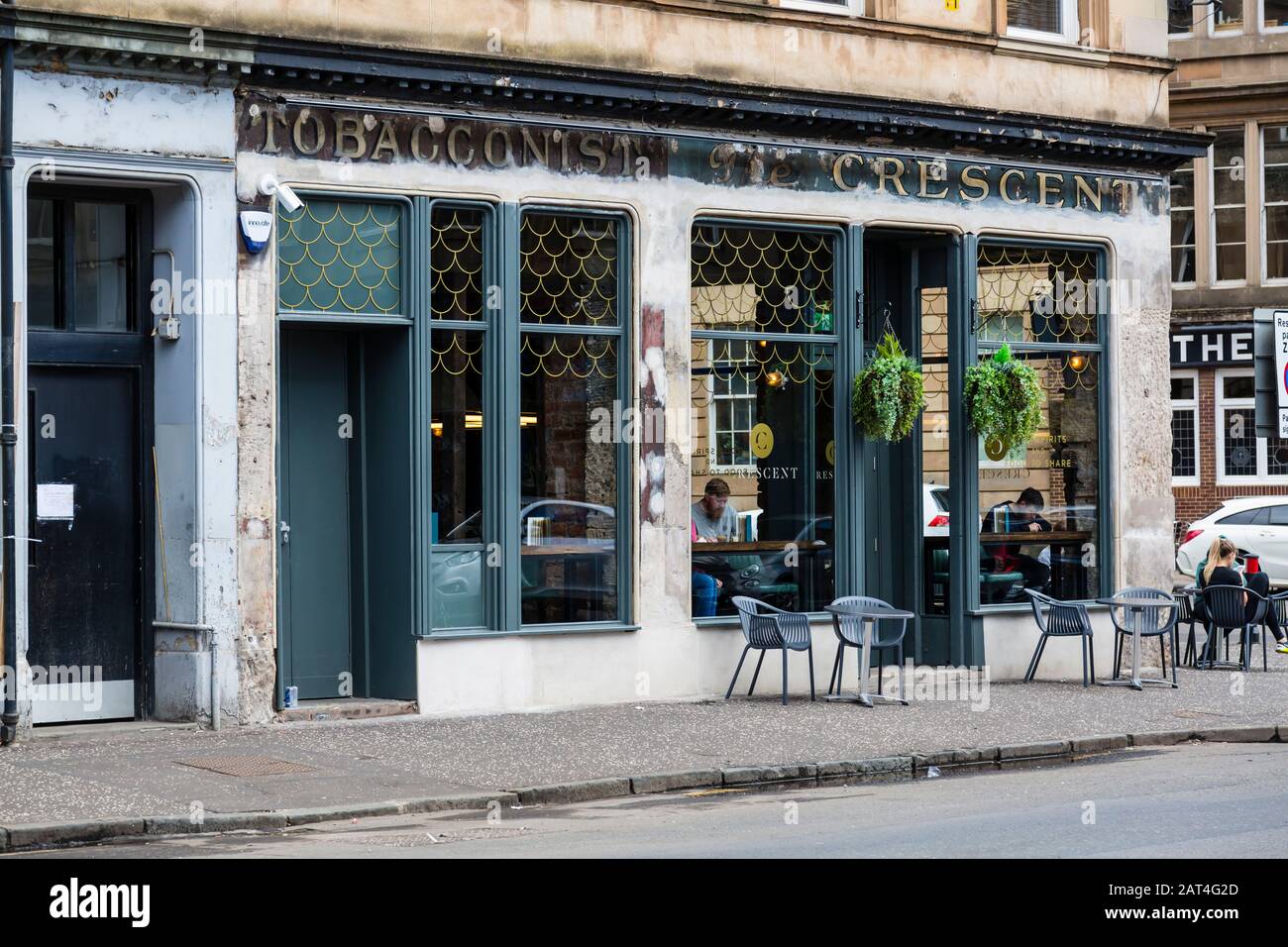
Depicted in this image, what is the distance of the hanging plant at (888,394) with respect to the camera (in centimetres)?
1689

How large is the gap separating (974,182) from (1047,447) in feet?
8.83

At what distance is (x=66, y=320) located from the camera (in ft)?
46.1

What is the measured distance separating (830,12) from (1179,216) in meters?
20.7

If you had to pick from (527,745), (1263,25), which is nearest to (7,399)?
(527,745)

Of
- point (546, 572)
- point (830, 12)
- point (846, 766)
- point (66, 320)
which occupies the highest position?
point (830, 12)

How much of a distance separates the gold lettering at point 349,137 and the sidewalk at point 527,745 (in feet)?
14.5

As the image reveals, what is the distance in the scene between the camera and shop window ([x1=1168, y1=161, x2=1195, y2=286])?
3569 cm

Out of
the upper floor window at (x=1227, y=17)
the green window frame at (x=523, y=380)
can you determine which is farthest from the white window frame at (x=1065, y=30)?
the upper floor window at (x=1227, y=17)

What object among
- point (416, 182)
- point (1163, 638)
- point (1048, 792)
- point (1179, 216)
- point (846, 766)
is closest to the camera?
point (1048, 792)

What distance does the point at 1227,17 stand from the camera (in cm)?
3538

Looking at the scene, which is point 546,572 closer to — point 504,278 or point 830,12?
point 504,278

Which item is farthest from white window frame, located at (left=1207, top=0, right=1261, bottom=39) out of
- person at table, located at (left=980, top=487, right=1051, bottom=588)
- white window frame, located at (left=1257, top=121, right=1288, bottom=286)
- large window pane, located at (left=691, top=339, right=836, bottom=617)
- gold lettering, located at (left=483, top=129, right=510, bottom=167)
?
gold lettering, located at (left=483, top=129, right=510, bottom=167)

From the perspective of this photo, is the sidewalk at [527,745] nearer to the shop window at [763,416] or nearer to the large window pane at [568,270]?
the shop window at [763,416]

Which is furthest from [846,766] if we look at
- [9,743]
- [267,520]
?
[9,743]
